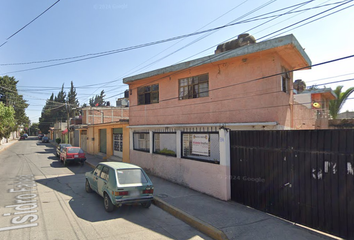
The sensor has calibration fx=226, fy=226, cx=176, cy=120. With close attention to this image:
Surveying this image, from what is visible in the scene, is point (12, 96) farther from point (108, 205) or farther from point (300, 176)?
point (300, 176)

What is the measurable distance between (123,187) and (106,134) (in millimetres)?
14555

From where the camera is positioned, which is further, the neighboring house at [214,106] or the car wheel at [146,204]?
the neighboring house at [214,106]

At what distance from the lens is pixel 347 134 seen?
5008 millimetres

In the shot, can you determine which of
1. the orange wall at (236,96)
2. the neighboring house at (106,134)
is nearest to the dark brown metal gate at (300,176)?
the orange wall at (236,96)

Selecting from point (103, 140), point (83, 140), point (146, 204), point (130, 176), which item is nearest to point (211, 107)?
point (130, 176)

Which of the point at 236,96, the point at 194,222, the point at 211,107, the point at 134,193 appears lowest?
the point at 194,222

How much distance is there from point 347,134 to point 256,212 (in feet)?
11.0

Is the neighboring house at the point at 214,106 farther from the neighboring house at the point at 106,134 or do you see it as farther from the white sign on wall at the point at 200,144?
the neighboring house at the point at 106,134

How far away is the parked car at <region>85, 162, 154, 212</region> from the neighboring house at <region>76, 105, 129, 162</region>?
7.64 meters

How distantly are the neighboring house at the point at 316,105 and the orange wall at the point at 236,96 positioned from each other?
437 centimetres

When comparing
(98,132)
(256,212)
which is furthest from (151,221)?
(98,132)

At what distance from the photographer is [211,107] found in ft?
33.1

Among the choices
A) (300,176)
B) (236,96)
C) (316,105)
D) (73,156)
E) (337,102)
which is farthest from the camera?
(337,102)

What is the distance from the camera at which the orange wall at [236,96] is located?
8.51 metres
